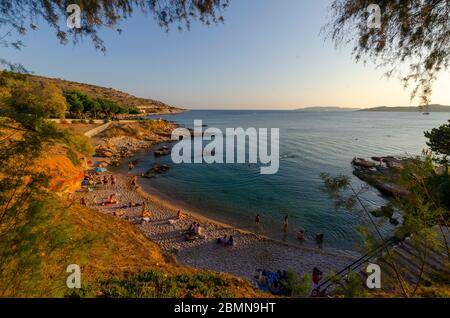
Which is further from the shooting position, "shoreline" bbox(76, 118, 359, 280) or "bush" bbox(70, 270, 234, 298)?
"shoreline" bbox(76, 118, 359, 280)

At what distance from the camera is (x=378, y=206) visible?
23.5 meters

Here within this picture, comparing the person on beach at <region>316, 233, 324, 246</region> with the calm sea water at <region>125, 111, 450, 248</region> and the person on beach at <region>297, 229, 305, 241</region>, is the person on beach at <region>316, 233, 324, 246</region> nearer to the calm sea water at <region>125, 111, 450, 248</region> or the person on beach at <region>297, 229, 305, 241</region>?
the calm sea water at <region>125, 111, 450, 248</region>

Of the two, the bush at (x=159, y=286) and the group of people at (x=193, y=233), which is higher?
the bush at (x=159, y=286)

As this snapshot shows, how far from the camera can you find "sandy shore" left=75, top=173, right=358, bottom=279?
13.4 meters

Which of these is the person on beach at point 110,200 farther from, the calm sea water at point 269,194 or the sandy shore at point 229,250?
the calm sea water at point 269,194

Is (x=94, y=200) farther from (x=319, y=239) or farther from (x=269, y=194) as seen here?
(x=319, y=239)

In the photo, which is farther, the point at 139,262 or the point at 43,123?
the point at 139,262

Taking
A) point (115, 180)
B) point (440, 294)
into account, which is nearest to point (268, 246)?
point (440, 294)

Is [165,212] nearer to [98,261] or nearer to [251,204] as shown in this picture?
[251,204]

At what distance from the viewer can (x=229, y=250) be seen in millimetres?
15055

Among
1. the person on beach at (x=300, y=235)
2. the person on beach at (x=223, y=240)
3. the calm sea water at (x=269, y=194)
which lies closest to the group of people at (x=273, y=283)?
the person on beach at (x=223, y=240)

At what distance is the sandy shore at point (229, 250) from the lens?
13.4 meters

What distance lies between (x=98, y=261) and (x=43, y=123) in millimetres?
7724

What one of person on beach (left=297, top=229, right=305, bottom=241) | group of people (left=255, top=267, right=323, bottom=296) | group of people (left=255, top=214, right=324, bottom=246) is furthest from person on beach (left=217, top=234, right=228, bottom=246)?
person on beach (left=297, top=229, right=305, bottom=241)
